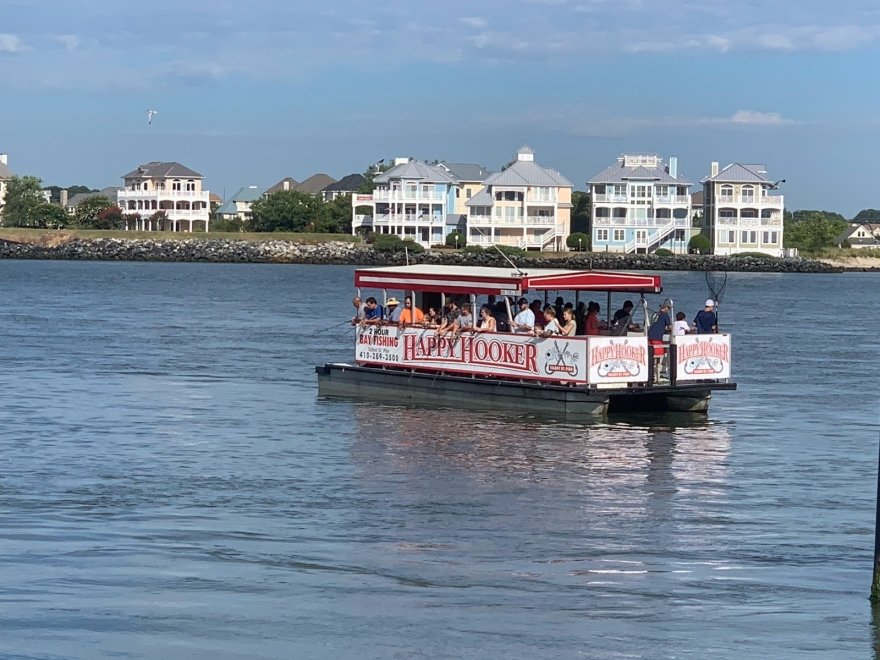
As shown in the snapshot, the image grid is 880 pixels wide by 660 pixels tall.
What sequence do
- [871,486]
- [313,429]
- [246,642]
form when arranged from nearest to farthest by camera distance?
[246,642], [871,486], [313,429]

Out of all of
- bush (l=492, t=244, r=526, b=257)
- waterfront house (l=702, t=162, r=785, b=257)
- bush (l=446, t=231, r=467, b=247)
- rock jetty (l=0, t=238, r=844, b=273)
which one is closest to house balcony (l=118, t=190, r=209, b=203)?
rock jetty (l=0, t=238, r=844, b=273)

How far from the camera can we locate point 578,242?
14375 centimetres

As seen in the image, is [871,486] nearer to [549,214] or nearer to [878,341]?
[878,341]

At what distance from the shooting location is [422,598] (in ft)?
45.1

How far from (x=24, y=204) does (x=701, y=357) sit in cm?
15163

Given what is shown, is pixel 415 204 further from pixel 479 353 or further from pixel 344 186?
pixel 479 353

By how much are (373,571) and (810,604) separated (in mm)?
4000

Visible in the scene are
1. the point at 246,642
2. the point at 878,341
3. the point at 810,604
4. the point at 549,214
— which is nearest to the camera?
the point at 246,642

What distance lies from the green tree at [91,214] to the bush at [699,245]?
63.2m

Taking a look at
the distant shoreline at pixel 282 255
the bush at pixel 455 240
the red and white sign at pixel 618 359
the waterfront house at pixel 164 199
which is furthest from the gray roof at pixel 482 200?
the red and white sign at pixel 618 359

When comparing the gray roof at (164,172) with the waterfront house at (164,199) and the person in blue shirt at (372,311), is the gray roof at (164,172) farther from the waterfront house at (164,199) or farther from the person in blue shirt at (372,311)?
the person in blue shirt at (372,311)

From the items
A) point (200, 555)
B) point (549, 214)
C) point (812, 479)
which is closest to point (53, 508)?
point (200, 555)

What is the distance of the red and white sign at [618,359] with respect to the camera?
25.4 meters

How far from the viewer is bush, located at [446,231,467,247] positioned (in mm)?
146250
